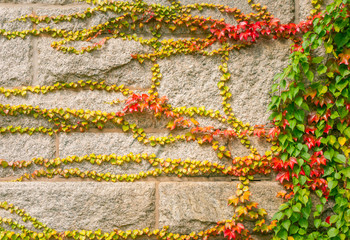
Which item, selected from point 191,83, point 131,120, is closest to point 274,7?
point 191,83

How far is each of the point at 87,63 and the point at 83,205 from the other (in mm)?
1078

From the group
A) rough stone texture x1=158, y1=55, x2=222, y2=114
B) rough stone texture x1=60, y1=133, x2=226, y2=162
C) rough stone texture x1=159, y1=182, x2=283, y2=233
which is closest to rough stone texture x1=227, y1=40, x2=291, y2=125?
rough stone texture x1=158, y1=55, x2=222, y2=114

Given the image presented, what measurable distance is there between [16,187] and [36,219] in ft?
0.92

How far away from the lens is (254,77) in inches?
94.6

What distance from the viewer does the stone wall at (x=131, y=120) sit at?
230 centimetres

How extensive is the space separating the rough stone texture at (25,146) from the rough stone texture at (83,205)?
23 centimetres

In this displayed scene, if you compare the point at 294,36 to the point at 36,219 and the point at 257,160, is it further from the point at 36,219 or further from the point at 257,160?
the point at 36,219

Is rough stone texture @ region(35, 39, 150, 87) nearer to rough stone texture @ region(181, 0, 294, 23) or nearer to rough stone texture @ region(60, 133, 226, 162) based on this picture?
rough stone texture @ region(60, 133, 226, 162)

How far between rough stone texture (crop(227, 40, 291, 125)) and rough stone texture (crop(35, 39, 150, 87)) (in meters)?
0.70

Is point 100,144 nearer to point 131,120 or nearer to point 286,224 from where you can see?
point 131,120

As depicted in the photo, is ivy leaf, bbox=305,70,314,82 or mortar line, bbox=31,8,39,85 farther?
mortar line, bbox=31,8,39,85

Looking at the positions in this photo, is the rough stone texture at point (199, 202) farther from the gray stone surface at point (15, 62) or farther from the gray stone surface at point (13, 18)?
the gray stone surface at point (13, 18)

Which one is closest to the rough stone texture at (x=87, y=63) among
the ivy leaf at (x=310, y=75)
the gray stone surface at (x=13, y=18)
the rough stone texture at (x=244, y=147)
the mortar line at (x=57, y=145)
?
the gray stone surface at (x=13, y=18)

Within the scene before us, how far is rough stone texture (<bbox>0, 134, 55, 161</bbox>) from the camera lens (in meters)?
2.37
